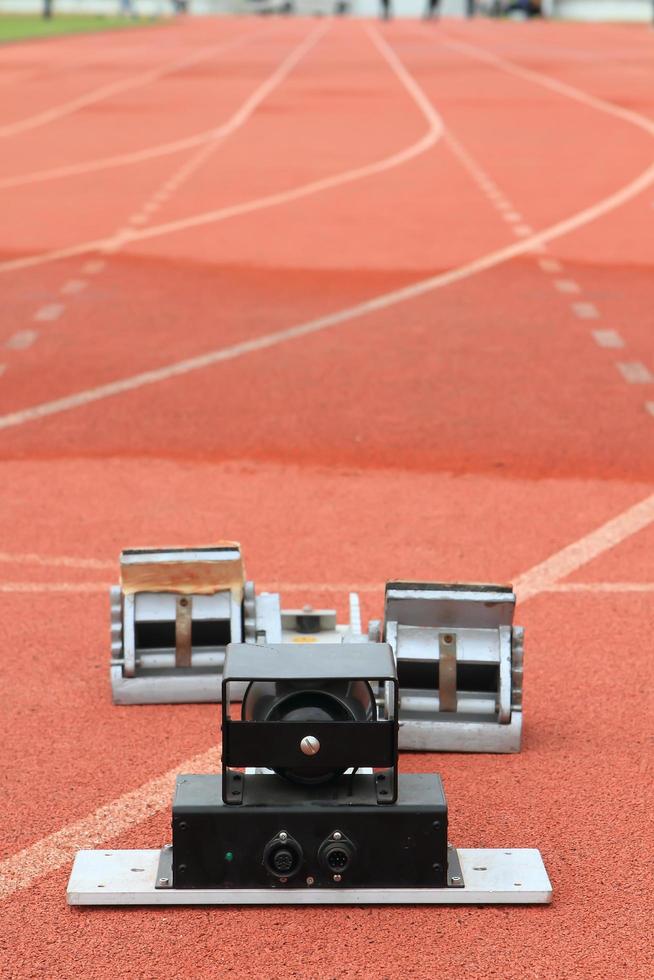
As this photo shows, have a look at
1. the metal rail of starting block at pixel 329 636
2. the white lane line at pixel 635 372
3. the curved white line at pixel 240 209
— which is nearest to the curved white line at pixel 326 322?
the curved white line at pixel 240 209

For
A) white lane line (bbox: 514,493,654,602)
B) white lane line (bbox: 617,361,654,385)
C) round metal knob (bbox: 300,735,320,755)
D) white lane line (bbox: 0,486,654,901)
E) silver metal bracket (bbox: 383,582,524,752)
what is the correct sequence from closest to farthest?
round metal knob (bbox: 300,735,320,755), white lane line (bbox: 0,486,654,901), silver metal bracket (bbox: 383,582,524,752), white lane line (bbox: 514,493,654,602), white lane line (bbox: 617,361,654,385)

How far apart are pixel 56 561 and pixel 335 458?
2525 mm

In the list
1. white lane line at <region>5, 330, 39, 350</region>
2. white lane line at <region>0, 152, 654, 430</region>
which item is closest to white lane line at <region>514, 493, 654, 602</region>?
white lane line at <region>0, 152, 654, 430</region>

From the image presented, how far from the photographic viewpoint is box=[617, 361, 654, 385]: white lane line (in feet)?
41.3

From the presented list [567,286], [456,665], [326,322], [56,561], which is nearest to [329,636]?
[456,665]

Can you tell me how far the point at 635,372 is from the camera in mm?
12828

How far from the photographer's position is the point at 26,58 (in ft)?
172

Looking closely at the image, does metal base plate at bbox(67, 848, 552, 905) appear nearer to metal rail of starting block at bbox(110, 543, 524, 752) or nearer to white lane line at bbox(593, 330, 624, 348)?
metal rail of starting block at bbox(110, 543, 524, 752)

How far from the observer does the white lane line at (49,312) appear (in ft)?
47.6

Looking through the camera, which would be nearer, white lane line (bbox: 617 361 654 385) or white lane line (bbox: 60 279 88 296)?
white lane line (bbox: 617 361 654 385)

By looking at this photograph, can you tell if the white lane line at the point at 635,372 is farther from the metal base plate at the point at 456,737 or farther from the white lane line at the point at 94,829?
the white lane line at the point at 94,829

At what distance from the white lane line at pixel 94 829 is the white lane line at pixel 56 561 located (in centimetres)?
253

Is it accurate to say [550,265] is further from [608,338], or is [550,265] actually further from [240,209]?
[240,209]

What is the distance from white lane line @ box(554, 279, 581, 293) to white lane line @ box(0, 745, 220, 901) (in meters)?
10.3
